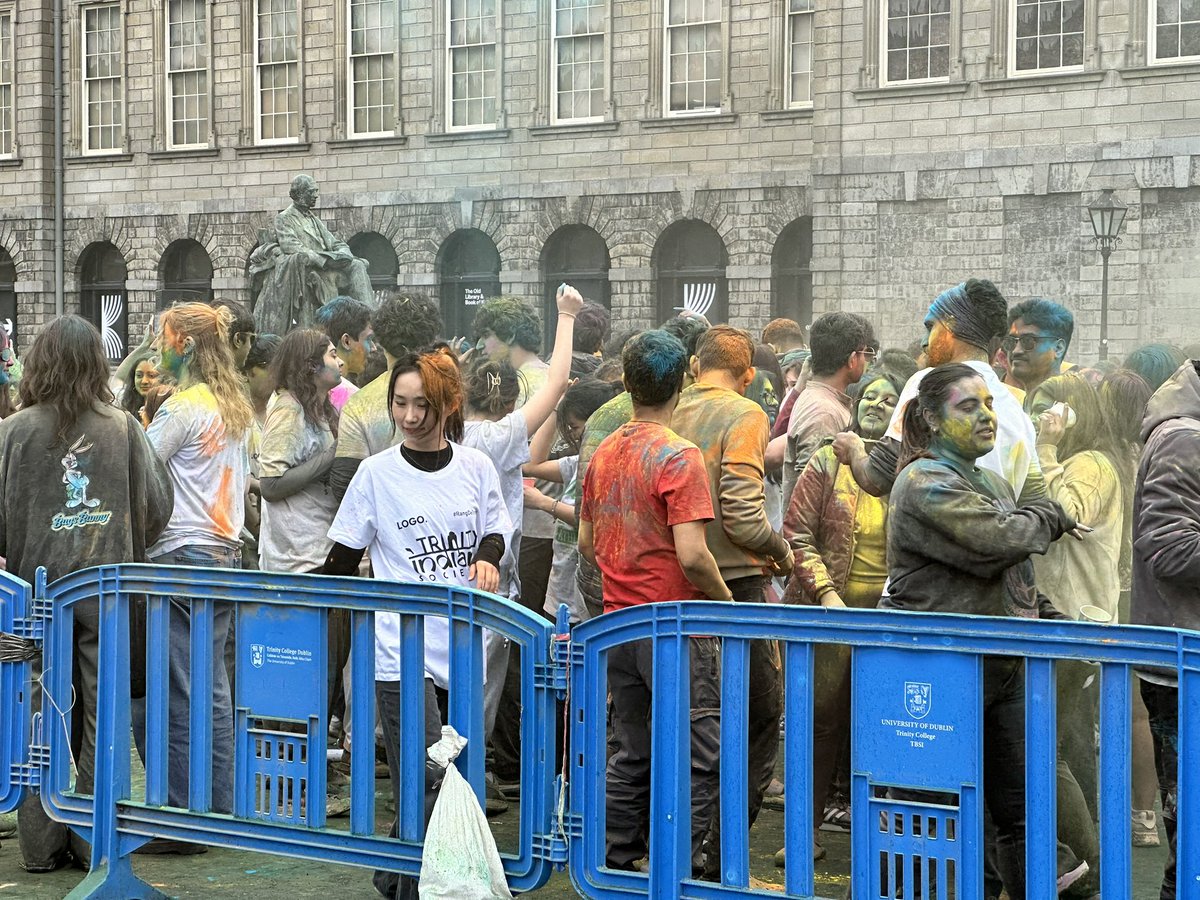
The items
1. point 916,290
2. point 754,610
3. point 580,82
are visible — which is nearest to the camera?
point 754,610

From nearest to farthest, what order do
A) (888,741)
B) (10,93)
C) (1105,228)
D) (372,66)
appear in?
(888,741), (1105,228), (372,66), (10,93)

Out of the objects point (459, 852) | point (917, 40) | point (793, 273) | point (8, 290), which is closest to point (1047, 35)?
point (917, 40)

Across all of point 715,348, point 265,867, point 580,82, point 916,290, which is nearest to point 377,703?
point 265,867

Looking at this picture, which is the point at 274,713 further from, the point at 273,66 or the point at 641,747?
the point at 273,66

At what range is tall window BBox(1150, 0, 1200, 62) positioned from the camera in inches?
942

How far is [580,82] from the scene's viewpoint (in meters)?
29.7

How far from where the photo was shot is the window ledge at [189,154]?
3481 cm

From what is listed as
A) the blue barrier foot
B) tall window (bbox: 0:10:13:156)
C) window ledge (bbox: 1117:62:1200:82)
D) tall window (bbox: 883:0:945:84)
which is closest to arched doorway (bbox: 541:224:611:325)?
tall window (bbox: 883:0:945:84)

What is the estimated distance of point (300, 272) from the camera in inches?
652

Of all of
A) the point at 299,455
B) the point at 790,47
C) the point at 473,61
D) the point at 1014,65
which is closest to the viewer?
the point at 299,455

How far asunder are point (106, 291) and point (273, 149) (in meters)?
6.13

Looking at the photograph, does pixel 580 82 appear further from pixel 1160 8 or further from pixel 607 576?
pixel 607 576

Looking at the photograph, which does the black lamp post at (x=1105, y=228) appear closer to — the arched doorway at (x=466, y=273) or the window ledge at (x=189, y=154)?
the arched doorway at (x=466, y=273)

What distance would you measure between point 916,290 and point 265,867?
20813 mm
